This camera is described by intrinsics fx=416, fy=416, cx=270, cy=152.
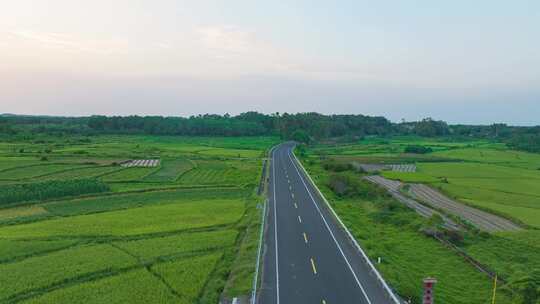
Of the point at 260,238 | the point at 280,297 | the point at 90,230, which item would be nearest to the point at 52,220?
the point at 90,230

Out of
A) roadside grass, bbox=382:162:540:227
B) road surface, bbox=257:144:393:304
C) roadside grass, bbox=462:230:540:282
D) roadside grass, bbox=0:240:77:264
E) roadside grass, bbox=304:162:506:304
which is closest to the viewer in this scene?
road surface, bbox=257:144:393:304

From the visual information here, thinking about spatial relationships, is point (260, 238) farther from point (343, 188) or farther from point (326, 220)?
point (343, 188)

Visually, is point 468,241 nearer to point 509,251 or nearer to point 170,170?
point 509,251

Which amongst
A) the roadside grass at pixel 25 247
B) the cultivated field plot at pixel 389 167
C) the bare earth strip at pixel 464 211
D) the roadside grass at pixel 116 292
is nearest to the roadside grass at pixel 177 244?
the roadside grass at pixel 116 292

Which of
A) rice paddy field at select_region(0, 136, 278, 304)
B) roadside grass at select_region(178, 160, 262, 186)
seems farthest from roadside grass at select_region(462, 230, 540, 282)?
roadside grass at select_region(178, 160, 262, 186)

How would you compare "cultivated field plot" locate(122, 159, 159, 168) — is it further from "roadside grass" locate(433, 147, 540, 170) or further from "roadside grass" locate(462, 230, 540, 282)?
"roadside grass" locate(433, 147, 540, 170)
